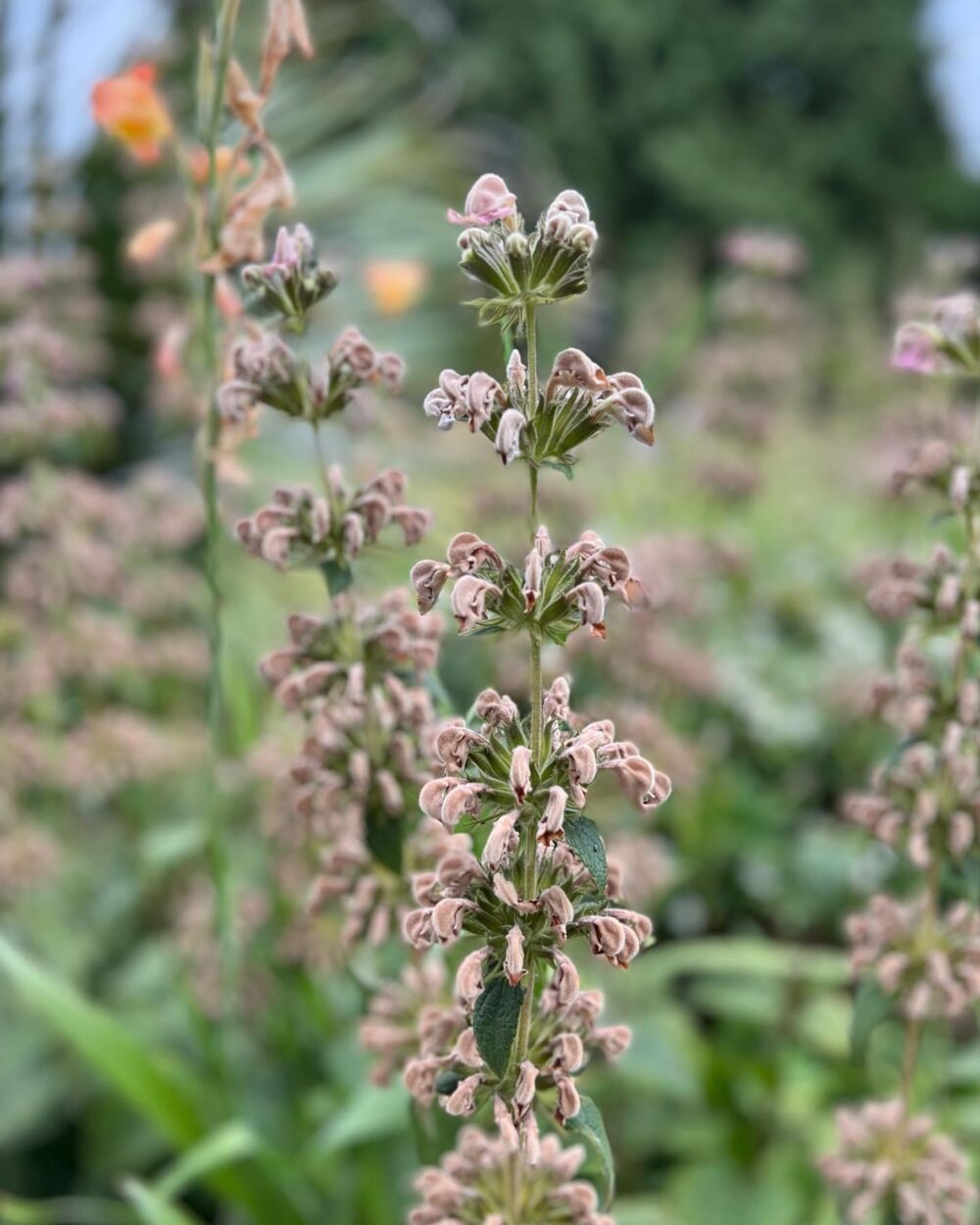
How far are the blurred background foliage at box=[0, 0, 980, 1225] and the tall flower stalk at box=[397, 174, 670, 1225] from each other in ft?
0.98

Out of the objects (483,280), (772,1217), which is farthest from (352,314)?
(483,280)

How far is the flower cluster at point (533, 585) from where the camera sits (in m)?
0.62

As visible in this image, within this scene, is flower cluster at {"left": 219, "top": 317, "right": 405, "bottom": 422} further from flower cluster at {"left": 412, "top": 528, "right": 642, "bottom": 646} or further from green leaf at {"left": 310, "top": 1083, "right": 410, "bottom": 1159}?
green leaf at {"left": 310, "top": 1083, "right": 410, "bottom": 1159}

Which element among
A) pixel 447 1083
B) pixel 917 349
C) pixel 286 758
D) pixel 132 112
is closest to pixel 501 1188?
pixel 447 1083

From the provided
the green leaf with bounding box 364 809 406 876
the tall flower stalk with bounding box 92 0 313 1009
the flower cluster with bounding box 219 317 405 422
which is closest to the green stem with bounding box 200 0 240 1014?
the tall flower stalk with bounding box 92 0 313 1009

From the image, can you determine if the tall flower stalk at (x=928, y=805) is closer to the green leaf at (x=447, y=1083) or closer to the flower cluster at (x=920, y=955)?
the flower cluster at (x=920, y=955)

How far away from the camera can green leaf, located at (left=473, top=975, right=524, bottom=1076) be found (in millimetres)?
622

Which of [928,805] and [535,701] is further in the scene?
[928,805]

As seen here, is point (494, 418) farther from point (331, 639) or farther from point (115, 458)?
point (115, 458)

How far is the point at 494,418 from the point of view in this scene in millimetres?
637

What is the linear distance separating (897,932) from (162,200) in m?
2.47

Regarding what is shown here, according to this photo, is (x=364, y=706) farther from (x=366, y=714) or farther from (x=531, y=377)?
(x=531, y=377)

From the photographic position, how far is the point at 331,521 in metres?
0.86

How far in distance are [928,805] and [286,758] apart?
862 millimetres
